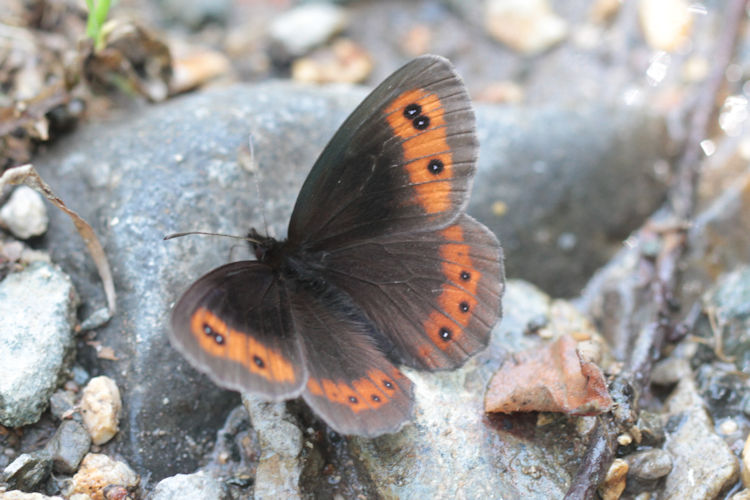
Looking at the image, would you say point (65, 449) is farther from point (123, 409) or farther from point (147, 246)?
point (147, 246)

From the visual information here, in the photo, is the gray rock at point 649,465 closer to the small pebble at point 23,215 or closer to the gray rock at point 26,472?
the gray rock at point 26,472

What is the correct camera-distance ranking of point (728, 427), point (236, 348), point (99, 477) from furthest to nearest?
1. point (728, 427)
2. point (99, 477)
3. point (236, 348)

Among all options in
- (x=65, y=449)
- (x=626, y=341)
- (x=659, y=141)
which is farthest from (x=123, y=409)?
(x=659, y=141)

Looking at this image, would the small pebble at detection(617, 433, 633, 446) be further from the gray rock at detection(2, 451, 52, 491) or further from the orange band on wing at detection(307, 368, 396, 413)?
the gray rock at detection(2, 451, 52, 491)

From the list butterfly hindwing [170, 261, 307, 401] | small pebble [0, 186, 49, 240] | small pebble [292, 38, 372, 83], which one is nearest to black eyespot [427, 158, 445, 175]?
butterfly hindwing [170, 261, 307, 401]

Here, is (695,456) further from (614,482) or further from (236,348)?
(236,348)

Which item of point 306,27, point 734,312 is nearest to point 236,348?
point 734,312

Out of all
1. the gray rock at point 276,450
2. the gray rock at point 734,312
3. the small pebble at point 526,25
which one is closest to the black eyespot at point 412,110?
the gray rock at point 276,450
